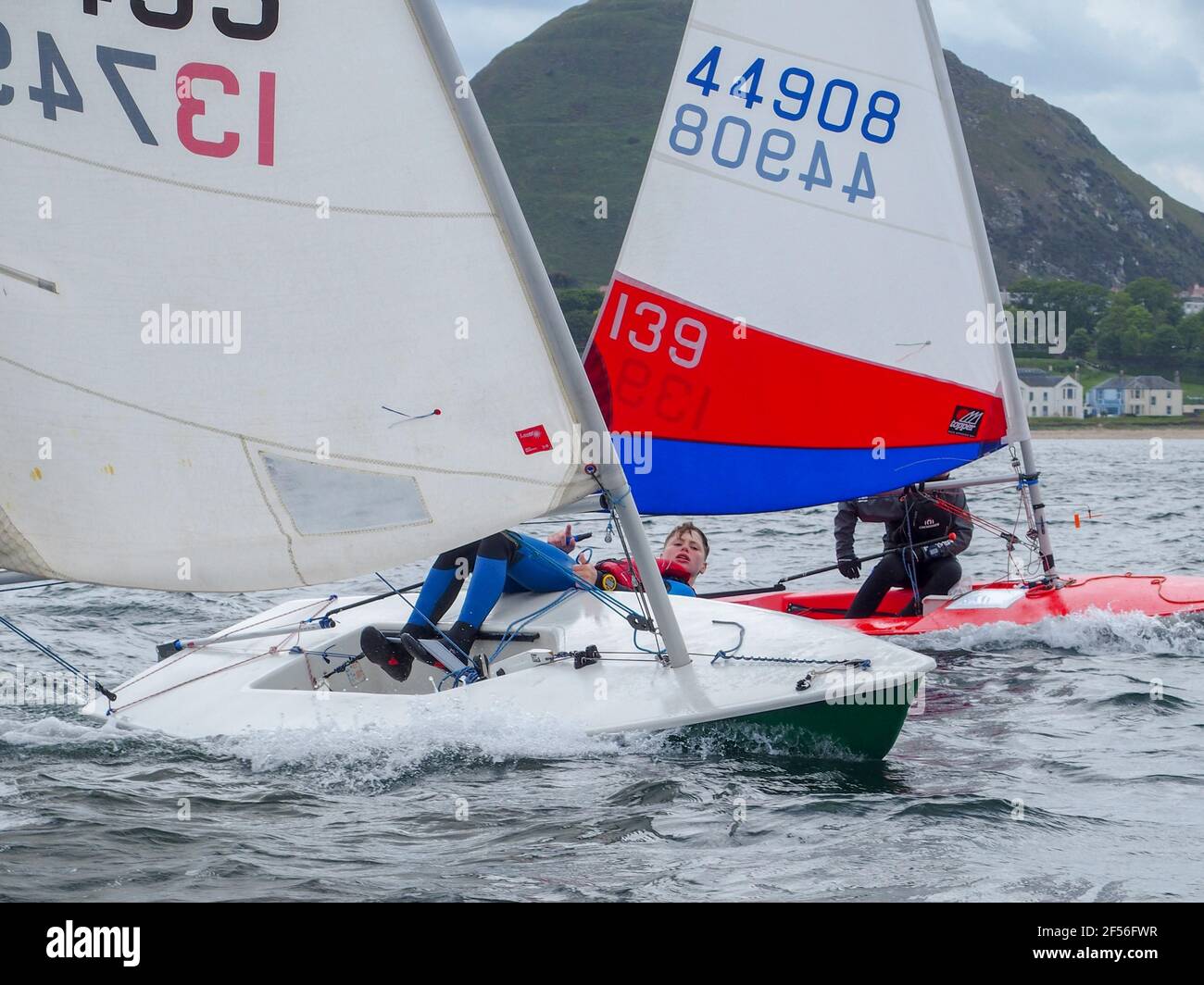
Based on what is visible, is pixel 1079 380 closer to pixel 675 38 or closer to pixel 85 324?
pixel 675 38

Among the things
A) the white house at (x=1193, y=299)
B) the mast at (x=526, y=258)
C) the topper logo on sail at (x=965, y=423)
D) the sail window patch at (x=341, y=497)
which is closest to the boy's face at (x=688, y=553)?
the topper logo on sail at (x=965, y=423)

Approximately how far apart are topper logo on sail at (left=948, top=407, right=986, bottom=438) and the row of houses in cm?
7083

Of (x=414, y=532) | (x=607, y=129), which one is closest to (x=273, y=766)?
(x=414, y=532)

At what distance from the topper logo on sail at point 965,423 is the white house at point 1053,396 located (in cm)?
7143

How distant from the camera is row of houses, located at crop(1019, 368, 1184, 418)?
250ft

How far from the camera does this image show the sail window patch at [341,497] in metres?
4.62

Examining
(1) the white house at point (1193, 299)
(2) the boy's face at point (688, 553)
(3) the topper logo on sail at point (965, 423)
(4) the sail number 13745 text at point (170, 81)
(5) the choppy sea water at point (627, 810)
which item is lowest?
(5) the choppy sea water at point (627, 810)

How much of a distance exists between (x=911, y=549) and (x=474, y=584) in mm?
3450

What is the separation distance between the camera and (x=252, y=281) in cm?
451

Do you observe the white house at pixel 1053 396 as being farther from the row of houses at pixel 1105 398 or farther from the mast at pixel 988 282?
the mast at pixel 988 282

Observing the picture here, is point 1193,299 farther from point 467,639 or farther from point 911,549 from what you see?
point 467,639
